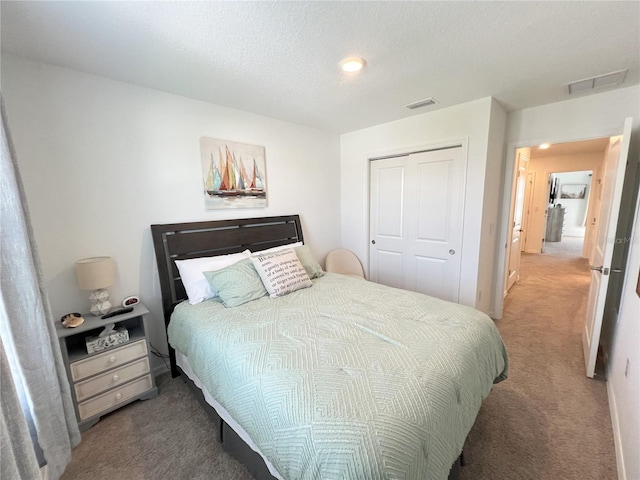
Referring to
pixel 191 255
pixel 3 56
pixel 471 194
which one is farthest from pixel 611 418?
pixel 3 56

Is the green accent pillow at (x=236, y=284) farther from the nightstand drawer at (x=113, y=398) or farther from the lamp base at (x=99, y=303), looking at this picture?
the nightstand drawer at (x=113, y=398)

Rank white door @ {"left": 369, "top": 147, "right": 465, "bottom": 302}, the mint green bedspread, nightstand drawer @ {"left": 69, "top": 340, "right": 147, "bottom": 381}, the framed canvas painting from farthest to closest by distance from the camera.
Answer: the framed canvas painting
white door @ {"left": 369, "top": 147, "right": 465, "bottom": 302}
nightstand drawer @ {"left": 69, "top": 340, "right": 147, "bottom": 381}
the mint green bedspread

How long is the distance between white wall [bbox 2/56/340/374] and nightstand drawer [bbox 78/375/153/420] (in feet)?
1.22

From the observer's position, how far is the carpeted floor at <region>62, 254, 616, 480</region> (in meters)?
1.44

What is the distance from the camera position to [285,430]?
1008 mm

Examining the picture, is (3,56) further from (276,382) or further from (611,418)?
(611,418)

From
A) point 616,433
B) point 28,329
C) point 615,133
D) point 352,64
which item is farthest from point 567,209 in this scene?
point 28,329

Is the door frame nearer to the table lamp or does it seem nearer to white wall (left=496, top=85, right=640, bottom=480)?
white wall (left=496, top=85, right=640, bottom=480)

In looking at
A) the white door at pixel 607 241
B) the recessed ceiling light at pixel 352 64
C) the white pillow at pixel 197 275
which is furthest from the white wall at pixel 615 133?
the white pillow at pixel 197 275

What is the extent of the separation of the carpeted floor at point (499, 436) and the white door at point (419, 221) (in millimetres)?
1021

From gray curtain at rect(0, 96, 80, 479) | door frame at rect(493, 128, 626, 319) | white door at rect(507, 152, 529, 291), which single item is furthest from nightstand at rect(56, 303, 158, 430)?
→ white door at rect(507, 152, 529, 291)

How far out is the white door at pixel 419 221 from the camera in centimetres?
279

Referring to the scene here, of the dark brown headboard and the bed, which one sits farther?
the dark brown headboard

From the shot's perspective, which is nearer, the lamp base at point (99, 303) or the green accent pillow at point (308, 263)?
the lamp base at point (99, 303)
